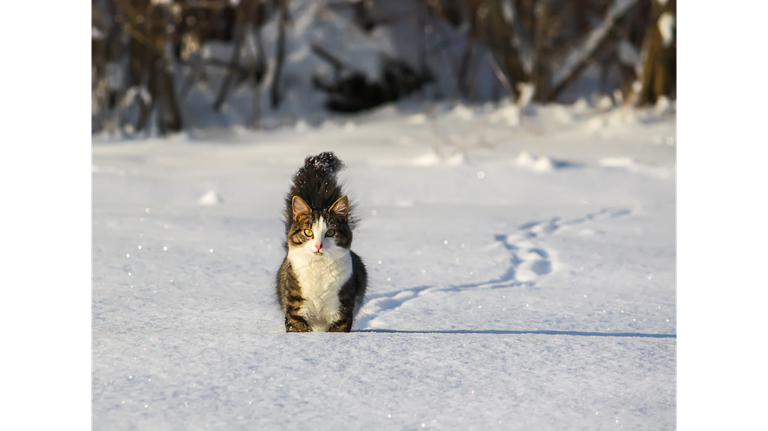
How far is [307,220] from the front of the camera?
2412mm

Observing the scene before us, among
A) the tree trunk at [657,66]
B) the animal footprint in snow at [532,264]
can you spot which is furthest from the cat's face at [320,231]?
the tree trunk at [657,66]

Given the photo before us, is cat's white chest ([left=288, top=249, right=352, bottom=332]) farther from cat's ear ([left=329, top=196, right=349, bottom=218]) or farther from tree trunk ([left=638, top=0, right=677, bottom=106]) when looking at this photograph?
tree trunk ([left=638, top=0, right=677, bottom=106])

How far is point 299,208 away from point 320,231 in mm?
197

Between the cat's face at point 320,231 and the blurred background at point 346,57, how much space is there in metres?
6.16

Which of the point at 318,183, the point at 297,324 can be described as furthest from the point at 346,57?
the point at 297,324

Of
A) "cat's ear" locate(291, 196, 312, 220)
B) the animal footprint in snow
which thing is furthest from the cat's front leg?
the animal footprint in snow

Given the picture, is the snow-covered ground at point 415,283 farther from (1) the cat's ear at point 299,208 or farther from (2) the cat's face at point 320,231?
(1) the cat's ear at point 299,208

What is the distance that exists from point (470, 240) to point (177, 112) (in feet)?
19.3

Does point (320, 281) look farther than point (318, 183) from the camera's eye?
No

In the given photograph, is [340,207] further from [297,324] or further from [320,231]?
[297,324]

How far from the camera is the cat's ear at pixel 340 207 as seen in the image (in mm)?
2461

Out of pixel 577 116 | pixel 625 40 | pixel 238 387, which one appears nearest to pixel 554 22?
pixel 625 40

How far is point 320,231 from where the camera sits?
2.32 m
